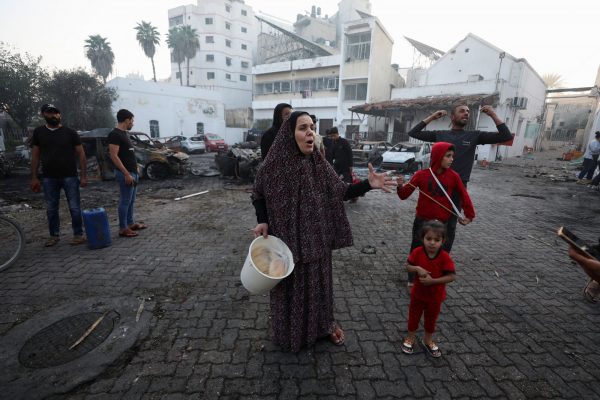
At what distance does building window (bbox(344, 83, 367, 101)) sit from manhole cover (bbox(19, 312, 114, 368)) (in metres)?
27.3

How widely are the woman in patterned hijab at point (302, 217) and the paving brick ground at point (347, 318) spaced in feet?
1.21

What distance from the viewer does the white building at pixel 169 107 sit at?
26766 mm

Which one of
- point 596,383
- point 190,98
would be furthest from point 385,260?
point 190,98

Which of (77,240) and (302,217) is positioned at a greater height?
(302,217)

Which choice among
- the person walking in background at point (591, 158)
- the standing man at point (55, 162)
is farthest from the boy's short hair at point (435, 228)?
the person walking in background at point (591, 158)

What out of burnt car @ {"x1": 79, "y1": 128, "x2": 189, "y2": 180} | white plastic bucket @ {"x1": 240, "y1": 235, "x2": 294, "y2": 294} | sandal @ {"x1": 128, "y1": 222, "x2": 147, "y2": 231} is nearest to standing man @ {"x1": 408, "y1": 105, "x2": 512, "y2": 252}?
white plastic bucket @ {"x1": 240, "y1": 235, "x2": 294, "y2": 294}

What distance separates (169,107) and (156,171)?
2179 centimetres

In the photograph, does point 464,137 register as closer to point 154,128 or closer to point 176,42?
point 154,128

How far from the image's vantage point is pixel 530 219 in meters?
6.96

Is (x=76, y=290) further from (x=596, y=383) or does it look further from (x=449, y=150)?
(x=596, y=383)

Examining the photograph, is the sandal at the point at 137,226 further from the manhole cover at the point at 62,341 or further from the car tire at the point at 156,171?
the car tire at the point at 156,171

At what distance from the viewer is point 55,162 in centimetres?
439

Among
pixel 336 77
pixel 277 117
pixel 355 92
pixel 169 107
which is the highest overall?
pixel 336 77

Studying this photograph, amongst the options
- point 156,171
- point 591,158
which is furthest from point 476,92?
point 156,171
